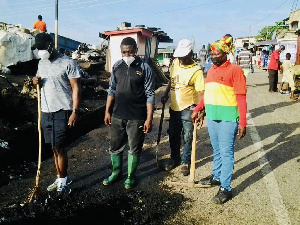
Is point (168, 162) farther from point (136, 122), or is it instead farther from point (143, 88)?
point (143, 88)

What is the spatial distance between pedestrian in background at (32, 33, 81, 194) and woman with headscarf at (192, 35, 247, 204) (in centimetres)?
188

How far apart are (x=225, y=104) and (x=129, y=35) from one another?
15.7 m

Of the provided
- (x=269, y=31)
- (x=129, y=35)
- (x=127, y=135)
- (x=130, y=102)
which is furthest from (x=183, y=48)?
(x=269, y=31)

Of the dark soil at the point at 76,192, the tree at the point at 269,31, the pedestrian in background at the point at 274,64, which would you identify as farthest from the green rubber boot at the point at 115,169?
the tree at the point at 269,31

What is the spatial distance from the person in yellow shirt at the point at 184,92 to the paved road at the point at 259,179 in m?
0.63

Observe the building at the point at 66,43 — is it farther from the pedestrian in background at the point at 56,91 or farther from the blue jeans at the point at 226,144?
the blue jeans at the point at 226,144

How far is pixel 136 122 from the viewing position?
12.1 feet

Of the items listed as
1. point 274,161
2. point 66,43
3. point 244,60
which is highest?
point 66,43

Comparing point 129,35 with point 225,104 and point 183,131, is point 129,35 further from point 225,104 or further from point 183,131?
point 225,104

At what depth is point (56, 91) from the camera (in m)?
3.49

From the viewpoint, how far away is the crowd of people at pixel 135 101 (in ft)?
10.7

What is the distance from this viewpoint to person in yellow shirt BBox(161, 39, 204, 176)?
4.05 metres

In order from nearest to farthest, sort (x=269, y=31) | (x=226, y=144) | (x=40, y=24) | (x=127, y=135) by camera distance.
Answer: (x=226, y=144) < (x=127, y=135) < (x=40, y=24) < (x=269, y=31)

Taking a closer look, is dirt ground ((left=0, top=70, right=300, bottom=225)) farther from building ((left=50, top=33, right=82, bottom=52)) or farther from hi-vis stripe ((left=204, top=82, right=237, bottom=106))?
building ((left=50, top=33, right=82, bottom=52))
